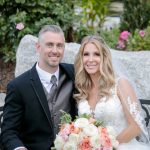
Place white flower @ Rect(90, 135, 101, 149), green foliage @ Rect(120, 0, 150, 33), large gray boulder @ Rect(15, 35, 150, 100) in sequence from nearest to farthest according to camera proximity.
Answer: white flower @ Rect(90, 135, 101, 149), large gray boulder @ Rect(15, 35, 150, 100), green foliage @ Rect(120, 0, 150, 33)

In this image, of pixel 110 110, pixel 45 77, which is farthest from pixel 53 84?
pixel 110 110

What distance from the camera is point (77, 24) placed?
8281 mm

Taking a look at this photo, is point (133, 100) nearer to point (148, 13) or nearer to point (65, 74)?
point (65, 74)

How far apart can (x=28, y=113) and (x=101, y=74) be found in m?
0.74

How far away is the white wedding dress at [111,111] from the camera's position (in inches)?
170

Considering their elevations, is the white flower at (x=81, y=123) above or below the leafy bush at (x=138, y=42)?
below

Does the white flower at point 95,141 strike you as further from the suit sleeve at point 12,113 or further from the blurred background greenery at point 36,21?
the blurred background greenery at point 36,21

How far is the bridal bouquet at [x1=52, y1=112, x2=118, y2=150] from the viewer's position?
3.49 metres

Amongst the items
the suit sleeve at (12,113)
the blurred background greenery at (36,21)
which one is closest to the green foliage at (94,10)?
the blurred background greenery at (36,21)

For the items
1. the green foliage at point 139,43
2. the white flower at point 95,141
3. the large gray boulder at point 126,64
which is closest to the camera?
the white flower at point 95,141

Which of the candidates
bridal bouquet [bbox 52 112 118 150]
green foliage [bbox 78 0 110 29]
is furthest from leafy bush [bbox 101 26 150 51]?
bridal bouquet [bbox 52 112 118 150]

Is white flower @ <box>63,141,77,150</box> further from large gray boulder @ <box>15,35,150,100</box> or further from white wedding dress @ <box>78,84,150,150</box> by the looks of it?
large gray boulder @ <box>15,35,150,100</box>

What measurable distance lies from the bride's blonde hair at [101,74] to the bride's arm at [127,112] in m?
0.11

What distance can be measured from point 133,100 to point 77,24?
4182 mm
